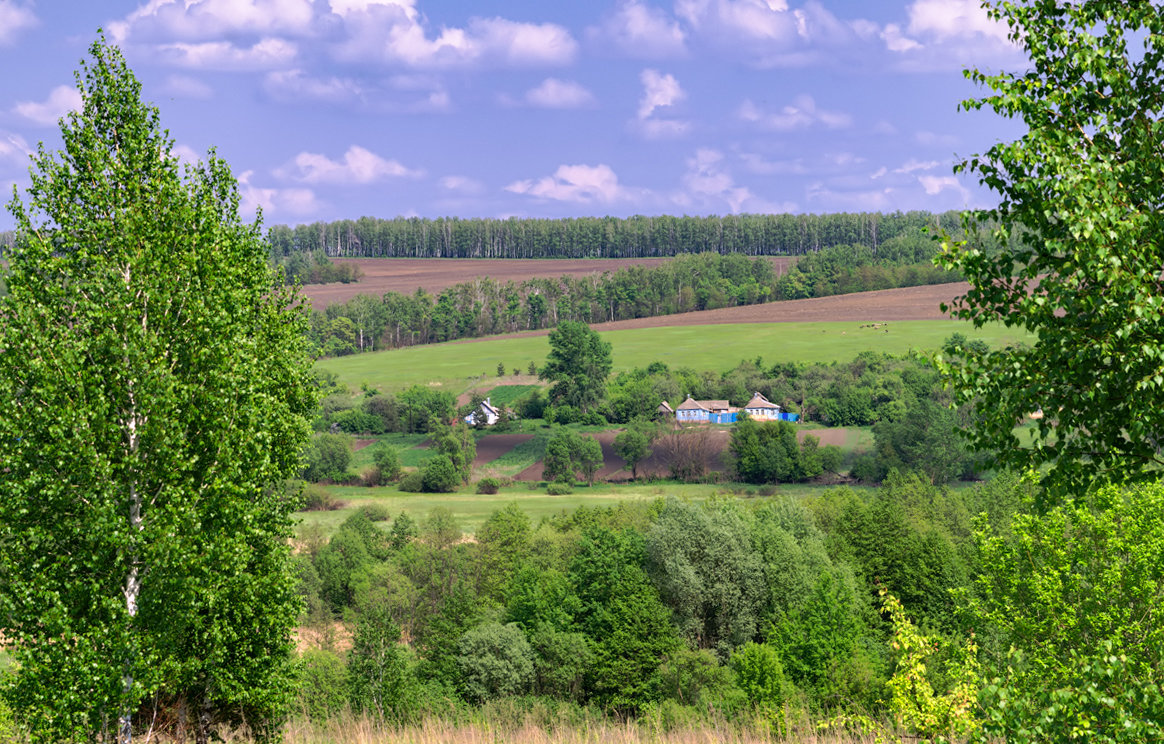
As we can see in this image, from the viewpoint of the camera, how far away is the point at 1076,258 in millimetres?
7656

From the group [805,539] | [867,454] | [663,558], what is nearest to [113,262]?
[663,558]

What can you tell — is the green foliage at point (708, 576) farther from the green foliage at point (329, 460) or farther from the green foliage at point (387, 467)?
the green foliage at point (329, 460)

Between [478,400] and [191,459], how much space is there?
13503cm

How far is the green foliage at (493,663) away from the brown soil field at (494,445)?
80976 millimetres

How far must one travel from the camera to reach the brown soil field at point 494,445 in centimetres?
13362

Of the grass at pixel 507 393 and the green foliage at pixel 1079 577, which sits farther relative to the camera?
the grass at pixel 507 393

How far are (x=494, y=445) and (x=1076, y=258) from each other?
132m

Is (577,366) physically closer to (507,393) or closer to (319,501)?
(507,393)

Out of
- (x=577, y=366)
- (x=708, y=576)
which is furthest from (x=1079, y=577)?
(x=577, y=366)

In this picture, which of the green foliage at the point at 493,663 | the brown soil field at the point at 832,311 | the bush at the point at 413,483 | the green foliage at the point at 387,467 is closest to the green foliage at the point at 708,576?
the green foliage at the point at 493,663

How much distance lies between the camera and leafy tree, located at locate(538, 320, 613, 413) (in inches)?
5955

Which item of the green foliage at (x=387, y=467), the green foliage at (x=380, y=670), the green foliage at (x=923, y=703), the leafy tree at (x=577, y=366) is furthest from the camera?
the leafy tree at (x=577, y=366)

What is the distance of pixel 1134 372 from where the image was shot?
8023 millimetres

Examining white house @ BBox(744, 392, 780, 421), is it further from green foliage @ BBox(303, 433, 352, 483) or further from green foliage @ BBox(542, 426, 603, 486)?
green foliage @ BBox(303, 433, 352, 483)
